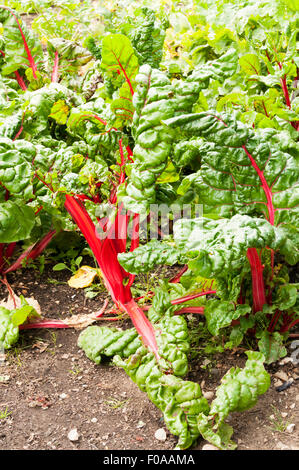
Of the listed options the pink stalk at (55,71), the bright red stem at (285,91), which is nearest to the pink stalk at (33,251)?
the pink stalk at (55,71)

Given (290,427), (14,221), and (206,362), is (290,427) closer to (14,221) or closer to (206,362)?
(206,362)

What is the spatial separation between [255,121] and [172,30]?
1.92 meters

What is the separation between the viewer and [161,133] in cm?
171

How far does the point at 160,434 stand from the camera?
1.75 metres

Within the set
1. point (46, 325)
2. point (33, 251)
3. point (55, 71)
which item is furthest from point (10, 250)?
point (55, 71)

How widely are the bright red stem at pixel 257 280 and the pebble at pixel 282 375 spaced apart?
0.23 m

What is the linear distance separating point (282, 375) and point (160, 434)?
0.50 metres

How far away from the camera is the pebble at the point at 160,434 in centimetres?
174

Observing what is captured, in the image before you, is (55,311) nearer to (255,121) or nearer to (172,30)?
(255,121)

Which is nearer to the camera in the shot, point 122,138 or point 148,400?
point 148,400

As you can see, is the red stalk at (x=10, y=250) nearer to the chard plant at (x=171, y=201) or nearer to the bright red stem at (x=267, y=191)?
the chard plant at (x=171, y=201)
